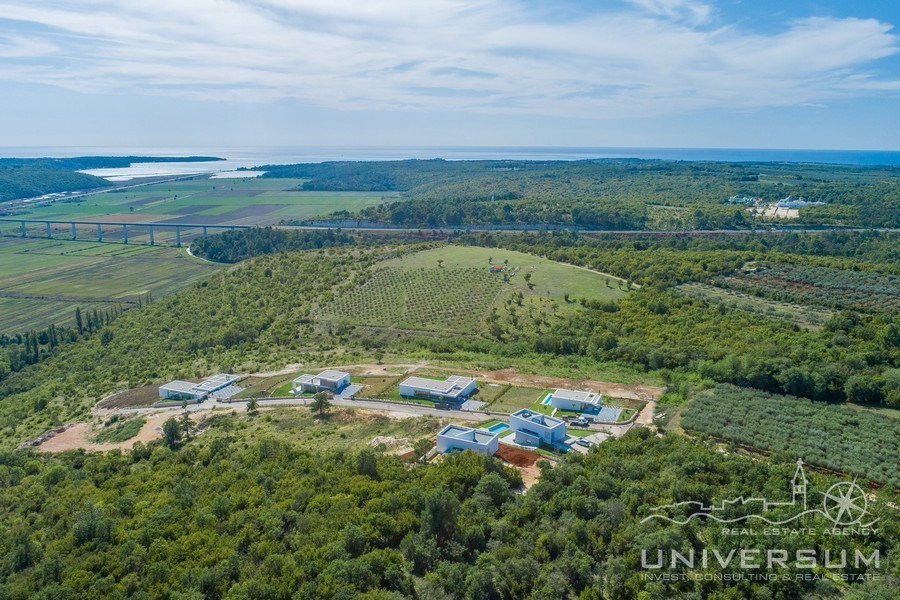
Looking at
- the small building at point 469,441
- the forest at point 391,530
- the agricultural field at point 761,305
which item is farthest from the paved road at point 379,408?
the agricultural field at point 761,305

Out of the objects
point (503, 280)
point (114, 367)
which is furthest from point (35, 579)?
point (503, 280)

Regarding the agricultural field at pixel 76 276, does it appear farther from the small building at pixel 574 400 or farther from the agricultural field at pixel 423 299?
the small building at pixel 574 400

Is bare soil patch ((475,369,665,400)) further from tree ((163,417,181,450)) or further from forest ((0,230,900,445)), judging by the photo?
tree ((163,417,181,450))

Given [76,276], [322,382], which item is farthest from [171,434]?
[76,276]

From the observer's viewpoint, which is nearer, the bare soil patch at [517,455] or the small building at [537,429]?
the bare soil patch at [517,455]

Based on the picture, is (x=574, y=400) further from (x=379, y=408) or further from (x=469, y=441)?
(x=379, y=408)

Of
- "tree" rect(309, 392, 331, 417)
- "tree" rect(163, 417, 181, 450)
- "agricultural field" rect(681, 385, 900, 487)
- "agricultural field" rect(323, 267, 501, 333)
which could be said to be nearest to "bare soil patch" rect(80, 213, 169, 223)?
"agricultural field" rect(323, 267, 501, 333)
